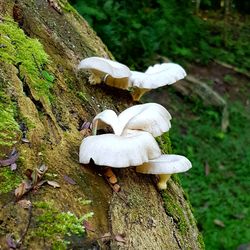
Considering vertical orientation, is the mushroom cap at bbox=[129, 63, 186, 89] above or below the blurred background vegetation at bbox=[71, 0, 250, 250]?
above

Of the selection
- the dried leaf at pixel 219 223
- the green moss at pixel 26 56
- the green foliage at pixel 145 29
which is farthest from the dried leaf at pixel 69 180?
the green foliage at pixel 145 29

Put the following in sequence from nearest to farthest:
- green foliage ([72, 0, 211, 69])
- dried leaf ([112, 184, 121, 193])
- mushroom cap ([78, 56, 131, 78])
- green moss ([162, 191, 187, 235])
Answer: dried leaf ([112, 184, 121, 193]) → green moss ([162, 191, 187, 235]) → mushroom cap ([78, 56, 131, 78]) → green foliage ([72, 0, 211, 69])

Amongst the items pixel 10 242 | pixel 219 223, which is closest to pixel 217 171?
pixel 219 223

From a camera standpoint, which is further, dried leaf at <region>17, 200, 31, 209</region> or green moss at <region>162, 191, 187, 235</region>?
green moss at <region>162, 191, 187, 235</region>

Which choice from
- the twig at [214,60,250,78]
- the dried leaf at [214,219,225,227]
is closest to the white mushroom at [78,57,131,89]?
the dried leaf at [214,219,225,227]

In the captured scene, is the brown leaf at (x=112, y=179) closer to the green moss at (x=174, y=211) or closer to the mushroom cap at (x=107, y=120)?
the mushroom cap at (x=107, y=120)

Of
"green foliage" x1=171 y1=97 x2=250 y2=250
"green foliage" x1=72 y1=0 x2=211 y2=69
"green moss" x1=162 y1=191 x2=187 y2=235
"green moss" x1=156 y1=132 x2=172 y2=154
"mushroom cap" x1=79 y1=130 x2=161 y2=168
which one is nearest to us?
"mushroom cap" x1=79 y1=130 x2=161 y2=168

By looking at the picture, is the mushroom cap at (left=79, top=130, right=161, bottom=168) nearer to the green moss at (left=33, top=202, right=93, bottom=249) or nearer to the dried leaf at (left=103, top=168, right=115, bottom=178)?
the dried leaf at (left=103, top=168, right=115, bottom=178)
